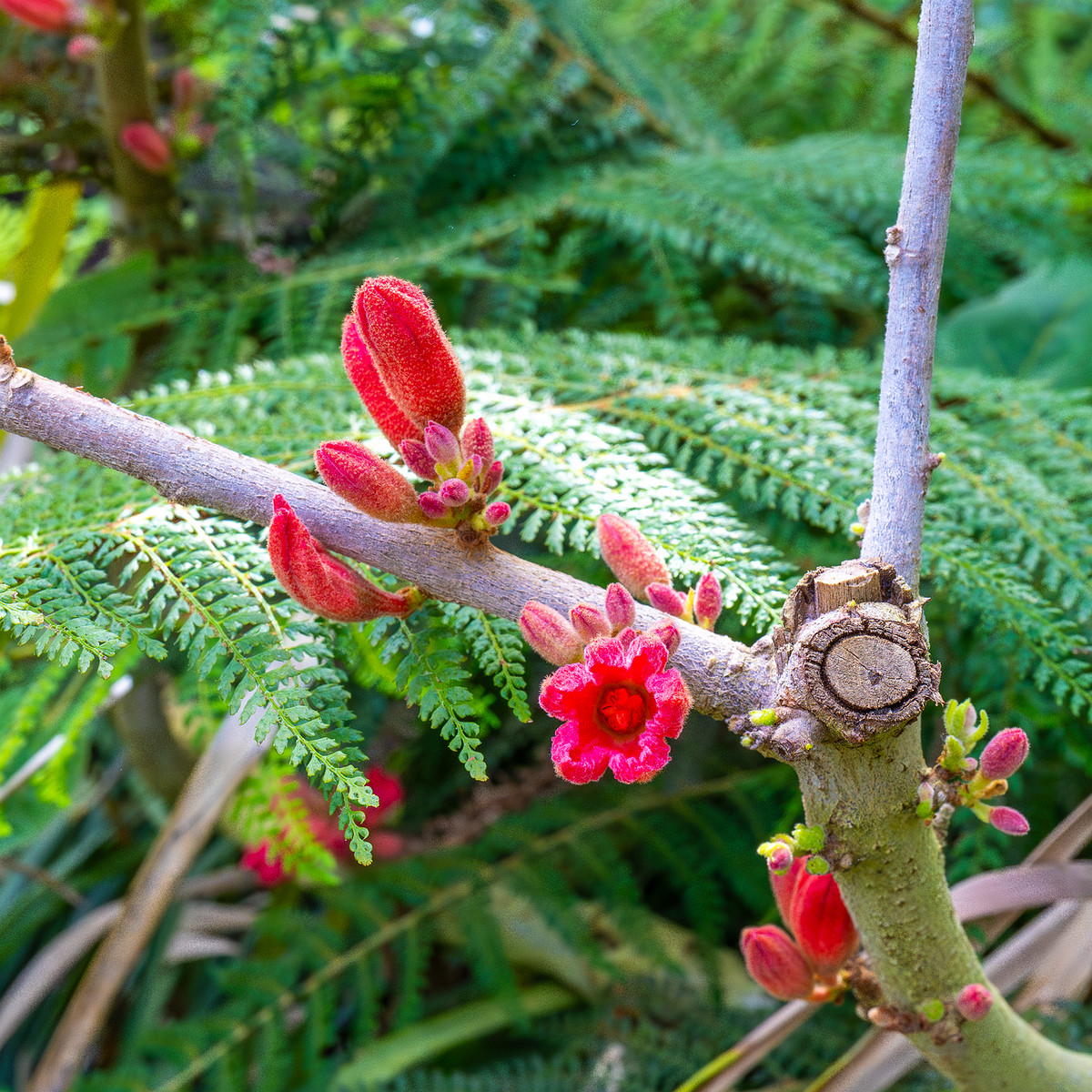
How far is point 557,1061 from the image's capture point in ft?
3.00

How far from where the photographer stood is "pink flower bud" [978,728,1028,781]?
0.42 metres

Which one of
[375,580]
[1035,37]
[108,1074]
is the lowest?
[108,1074]

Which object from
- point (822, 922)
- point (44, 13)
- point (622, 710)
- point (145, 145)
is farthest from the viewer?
point (145, 145)

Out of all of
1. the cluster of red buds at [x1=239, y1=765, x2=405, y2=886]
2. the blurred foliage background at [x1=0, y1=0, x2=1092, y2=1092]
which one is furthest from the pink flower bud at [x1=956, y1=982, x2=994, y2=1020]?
the cluster of red buds at [x1=239, y1=765, x2=405, y2=886]

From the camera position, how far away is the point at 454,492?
436 millimetres

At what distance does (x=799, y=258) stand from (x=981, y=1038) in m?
0.70

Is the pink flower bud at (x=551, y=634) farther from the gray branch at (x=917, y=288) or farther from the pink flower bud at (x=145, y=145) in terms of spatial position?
the pink flower bud at (x=145, y=145)

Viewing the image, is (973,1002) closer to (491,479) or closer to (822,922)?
(822,922)

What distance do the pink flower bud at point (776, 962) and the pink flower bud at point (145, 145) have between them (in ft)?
3.57

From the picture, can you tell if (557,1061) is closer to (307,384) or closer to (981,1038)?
(981,1038)

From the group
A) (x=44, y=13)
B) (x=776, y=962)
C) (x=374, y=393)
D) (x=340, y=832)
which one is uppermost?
(x=44, y=13)

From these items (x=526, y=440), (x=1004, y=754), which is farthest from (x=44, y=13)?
(x=1004, y=754)

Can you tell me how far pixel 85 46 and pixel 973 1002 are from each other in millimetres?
1219

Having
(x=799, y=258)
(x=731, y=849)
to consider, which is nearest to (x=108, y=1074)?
(x=731, y=849)
